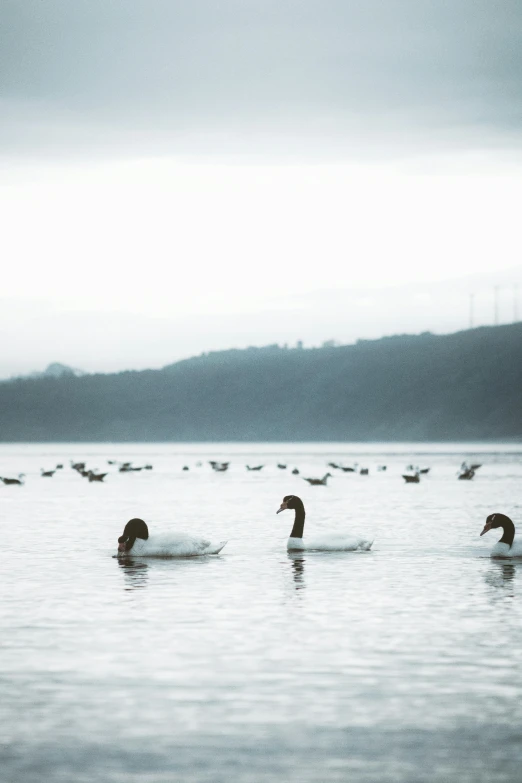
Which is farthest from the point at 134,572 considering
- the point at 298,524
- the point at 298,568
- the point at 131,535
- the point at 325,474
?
the point at 325,474

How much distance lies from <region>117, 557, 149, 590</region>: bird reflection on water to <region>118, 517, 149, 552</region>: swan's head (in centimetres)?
22

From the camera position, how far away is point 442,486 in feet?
201

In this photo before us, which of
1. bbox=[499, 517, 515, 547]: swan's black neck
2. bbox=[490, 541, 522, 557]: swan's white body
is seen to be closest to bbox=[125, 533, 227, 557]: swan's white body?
bbox=[490, 541, 522, 557]: swan's white body

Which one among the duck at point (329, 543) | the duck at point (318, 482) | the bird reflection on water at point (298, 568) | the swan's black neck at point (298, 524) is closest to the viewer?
the bird reflection on water at point (298, 568)

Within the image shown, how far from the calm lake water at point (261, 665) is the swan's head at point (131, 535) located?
35 cm

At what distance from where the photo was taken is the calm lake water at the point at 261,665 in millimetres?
9719

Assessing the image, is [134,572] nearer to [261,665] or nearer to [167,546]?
[167,546]

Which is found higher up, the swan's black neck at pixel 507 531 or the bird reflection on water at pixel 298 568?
the swan's black neck at pixel 507 531

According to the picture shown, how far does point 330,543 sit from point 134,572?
490 centimetres

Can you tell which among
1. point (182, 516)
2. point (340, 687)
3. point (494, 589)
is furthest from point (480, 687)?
point (182, 516)

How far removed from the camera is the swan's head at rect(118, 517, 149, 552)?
2417 centimetres

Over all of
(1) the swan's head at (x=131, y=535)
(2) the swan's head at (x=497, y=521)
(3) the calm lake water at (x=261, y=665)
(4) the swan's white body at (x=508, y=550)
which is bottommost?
(3) the calm lake water at (x=261, y=665)

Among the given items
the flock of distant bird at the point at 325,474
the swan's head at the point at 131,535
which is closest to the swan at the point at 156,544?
the swan's head at the point at 131,535

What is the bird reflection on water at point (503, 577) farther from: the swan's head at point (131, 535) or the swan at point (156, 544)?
the swan's head at point (131, 535)
